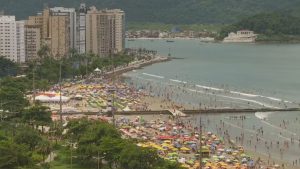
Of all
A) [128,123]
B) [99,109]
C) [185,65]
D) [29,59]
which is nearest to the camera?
[128,123]

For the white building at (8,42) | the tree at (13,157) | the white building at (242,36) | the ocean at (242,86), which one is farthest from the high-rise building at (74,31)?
the tree at (13,157)

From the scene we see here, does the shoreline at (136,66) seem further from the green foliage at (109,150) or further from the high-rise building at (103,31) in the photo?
the green foliage at (109,150)

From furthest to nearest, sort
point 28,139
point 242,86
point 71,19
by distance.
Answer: point 71,19 < point 242,86 < point 28,139

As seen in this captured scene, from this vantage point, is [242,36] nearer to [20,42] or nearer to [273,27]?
[273,27]

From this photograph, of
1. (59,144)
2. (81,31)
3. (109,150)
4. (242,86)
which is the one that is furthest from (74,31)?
(109,150)

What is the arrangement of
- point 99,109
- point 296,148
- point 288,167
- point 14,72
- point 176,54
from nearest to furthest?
1. point 288,167
2. point 296,148
3. point 99,109
4. point 14,72
5. point 176,54

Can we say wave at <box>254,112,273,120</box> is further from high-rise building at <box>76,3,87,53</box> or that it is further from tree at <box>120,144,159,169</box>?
high-rise building at <box>76,3,87,53</box>

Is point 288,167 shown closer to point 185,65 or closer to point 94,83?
point 94,83

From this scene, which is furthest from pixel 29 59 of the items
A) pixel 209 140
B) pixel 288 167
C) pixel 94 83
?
pixel 288 167
